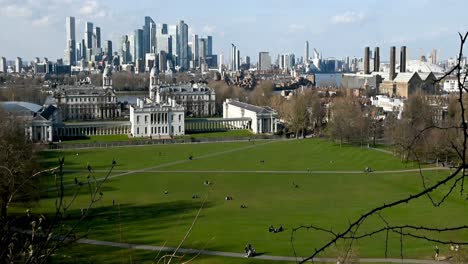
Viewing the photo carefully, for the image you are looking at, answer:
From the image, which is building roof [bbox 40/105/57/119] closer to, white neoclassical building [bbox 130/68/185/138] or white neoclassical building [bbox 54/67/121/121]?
white neoclassical building [bbox 130/68/185/138]

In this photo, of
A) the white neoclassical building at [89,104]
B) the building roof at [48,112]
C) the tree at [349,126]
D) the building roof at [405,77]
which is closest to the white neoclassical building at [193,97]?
the white neoclassical building at [89,104]

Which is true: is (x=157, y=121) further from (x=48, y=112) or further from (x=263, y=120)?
(x=263, y=120)

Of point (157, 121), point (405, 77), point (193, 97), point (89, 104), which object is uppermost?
point (405, 77)

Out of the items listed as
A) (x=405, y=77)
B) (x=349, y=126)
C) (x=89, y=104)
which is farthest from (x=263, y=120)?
(x=405, y=77)

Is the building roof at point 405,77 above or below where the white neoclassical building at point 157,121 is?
above

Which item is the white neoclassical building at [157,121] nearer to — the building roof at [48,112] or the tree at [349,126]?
the building roof at [48,112]

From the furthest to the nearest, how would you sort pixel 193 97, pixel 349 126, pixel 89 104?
pixel 193 97 < pixel 89 104 < pixel 349 126

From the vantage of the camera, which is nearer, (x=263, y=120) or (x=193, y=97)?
(x=263, y=120)

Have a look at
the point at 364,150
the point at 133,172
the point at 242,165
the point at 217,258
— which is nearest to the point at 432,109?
the point at 364,150

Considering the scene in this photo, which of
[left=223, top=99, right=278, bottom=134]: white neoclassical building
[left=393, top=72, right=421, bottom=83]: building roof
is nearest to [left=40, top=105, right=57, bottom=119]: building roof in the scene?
[left=223, top=99, right=278, bottom=134]: white neoclassical building
